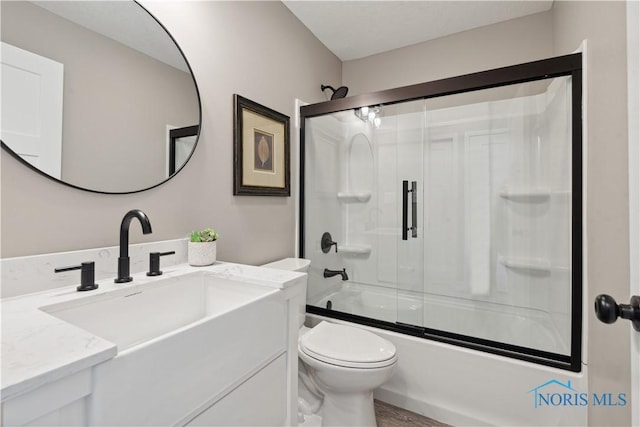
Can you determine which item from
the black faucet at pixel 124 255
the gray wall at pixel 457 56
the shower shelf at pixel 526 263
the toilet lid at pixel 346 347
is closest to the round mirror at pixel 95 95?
the black faucet at pixel 124 255

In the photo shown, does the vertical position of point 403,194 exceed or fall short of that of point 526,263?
it exceeds it

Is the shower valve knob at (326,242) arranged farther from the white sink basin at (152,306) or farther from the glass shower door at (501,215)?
the white sink basin at (152,306)

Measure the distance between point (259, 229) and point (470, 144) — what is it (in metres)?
1.56

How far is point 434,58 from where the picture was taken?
247 cm

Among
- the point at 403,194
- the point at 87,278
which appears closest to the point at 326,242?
the point at 403,194

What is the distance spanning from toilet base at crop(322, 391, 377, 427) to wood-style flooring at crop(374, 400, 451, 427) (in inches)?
6.3

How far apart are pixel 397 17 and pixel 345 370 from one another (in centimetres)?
235

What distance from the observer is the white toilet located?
4.49 feet

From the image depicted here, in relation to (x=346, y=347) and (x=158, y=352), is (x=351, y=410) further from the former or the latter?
(x=158, y=352)

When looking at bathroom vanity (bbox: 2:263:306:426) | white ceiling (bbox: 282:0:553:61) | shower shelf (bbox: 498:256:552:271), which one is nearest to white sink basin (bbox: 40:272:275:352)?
bathroom vanity (bbox: 2:263:306:426)

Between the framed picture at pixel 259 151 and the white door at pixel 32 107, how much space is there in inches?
30.7

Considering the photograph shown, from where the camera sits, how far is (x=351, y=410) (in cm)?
147

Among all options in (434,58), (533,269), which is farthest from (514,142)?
(434,58)

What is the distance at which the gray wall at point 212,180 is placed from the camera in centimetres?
91
